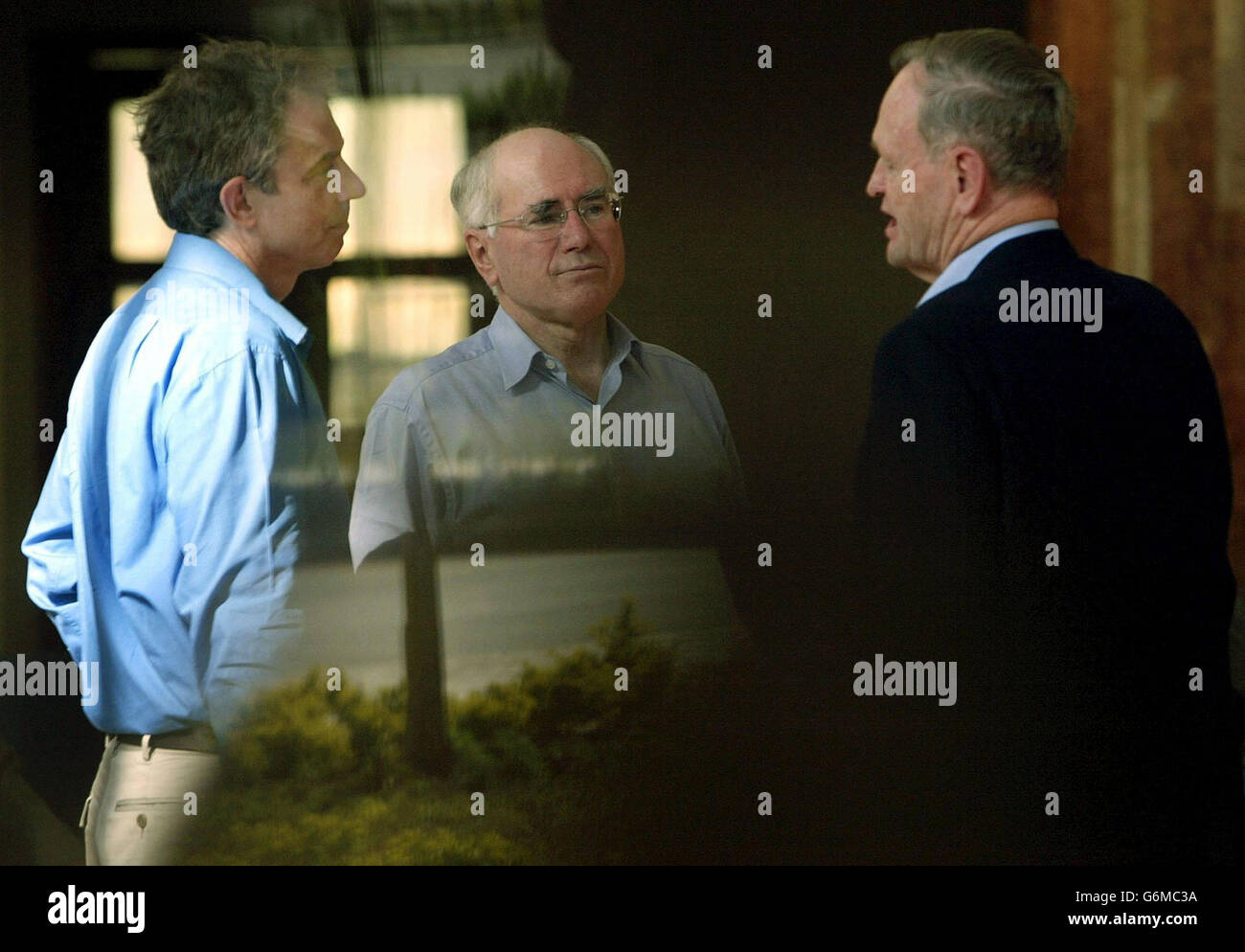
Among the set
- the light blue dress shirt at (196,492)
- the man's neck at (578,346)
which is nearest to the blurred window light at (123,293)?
the light blue dress shirt at (196,492)

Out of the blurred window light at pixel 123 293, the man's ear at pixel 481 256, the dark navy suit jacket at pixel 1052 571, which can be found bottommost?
the dark navy suit jacket at pixel 1052 571

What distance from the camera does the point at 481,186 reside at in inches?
122

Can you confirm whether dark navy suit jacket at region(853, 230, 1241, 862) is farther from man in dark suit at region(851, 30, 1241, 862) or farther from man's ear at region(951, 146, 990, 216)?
man's ear at region(951, 146, 990, 216)

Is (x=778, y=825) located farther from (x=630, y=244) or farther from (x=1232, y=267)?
(x=1232, y=267)

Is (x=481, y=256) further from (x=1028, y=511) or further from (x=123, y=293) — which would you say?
(x=1028, y=511)

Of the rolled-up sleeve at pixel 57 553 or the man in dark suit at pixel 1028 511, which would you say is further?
the rolled-up sleeve at pixel 57 553

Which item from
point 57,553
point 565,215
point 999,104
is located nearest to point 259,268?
point 565,215

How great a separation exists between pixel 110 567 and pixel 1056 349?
2.47 m

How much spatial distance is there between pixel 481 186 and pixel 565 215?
23 cm

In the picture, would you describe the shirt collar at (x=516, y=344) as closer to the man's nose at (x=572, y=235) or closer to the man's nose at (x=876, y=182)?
the man's nose at (x=572, y=235)

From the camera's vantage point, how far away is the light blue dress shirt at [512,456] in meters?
3.12

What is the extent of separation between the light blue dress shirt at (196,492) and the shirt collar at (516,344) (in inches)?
19.0

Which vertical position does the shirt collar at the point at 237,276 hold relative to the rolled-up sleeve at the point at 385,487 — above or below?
above
